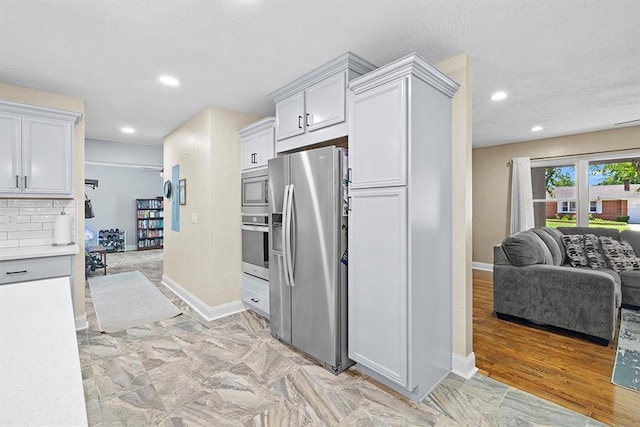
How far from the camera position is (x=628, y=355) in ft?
8.70

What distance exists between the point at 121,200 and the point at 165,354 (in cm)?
781

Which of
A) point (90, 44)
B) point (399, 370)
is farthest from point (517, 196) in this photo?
point (90, 44)

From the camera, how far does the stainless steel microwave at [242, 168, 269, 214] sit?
11.1 feet

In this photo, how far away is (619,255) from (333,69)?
14.0ft

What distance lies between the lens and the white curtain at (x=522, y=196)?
5492mm

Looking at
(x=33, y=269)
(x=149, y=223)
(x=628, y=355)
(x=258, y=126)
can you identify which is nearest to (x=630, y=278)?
(x=628, y=355)

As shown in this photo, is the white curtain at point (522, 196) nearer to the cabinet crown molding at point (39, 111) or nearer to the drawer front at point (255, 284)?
the drawer front at point (255, 284)

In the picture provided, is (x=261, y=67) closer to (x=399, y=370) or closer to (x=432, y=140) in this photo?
(x=432, y=140)

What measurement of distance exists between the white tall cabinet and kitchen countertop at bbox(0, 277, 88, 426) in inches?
66.7

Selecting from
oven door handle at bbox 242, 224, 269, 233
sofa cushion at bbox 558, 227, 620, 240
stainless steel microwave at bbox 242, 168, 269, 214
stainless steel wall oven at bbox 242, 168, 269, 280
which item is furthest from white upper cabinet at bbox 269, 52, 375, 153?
sofa cushion at bbox 558, 227, 620, 240

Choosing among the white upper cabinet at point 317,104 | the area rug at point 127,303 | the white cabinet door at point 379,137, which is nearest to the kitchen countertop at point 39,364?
the white cabinet door at point 379,137

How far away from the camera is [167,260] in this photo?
16.3 ft

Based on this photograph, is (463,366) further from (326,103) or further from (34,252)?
(34,252)

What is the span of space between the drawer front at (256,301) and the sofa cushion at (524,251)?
281 cm
